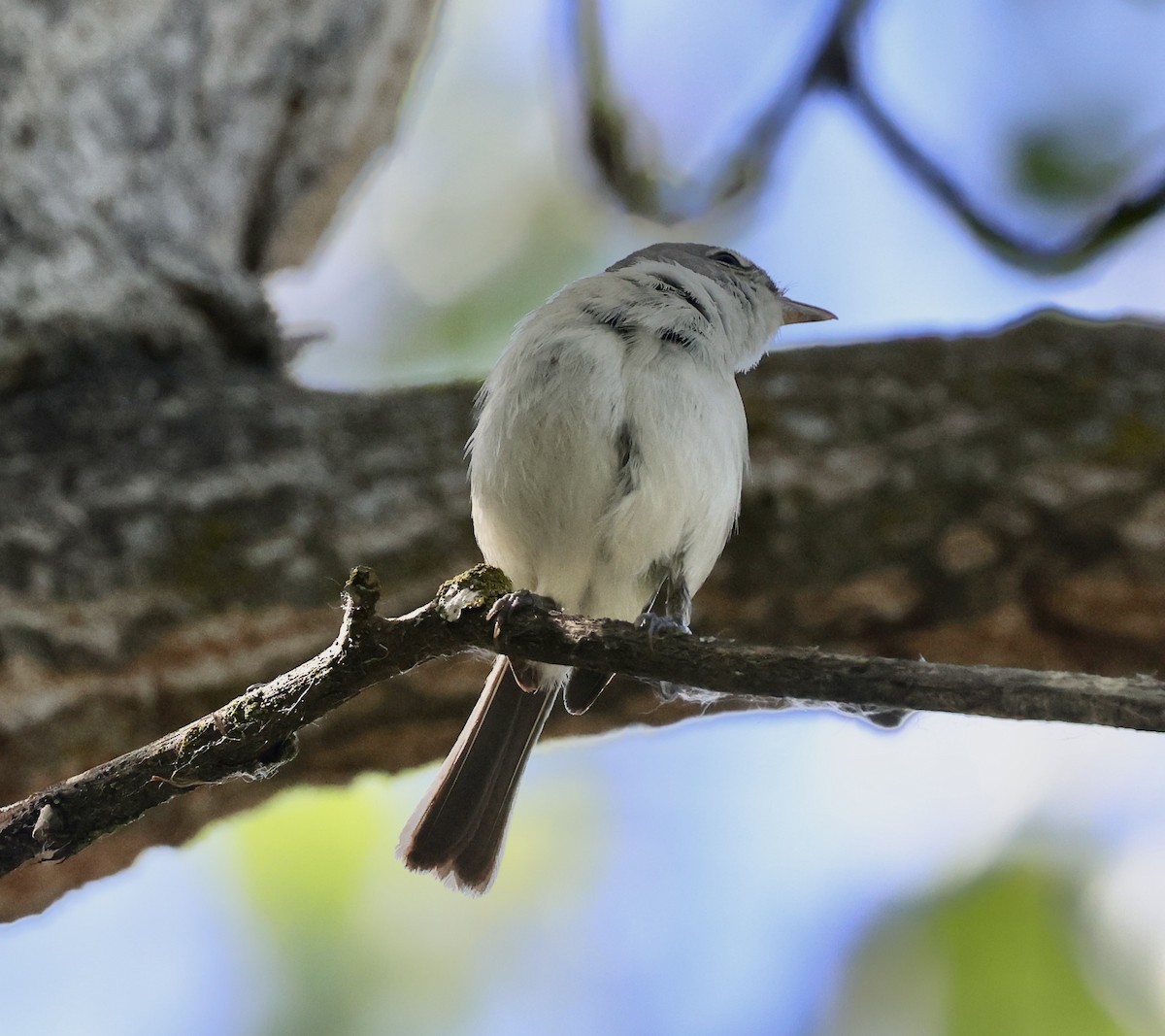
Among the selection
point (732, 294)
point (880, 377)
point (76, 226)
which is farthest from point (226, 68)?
point (880, 377)

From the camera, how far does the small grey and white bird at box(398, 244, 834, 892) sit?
281 centimetres

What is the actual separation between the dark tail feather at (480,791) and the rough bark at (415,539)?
252 millimetres

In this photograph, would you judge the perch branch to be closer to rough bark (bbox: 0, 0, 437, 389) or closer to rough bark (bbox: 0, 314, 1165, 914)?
rough bark (bbox: 0, 314, 1165, 914)

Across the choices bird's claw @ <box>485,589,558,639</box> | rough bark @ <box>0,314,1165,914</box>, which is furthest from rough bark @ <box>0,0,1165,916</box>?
bird's claw @ <box>485,589,558,639</box>

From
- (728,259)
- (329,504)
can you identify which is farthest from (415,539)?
(728,259)

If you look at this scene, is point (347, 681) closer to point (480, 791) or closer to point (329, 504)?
point (480, 791)

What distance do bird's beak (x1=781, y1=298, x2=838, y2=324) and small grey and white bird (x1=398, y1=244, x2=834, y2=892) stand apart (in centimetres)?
67

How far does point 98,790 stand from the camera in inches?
70.2

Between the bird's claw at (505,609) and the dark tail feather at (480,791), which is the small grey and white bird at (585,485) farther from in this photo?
the bird's claw at (505,609)

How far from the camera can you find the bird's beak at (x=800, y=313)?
3.85 meters

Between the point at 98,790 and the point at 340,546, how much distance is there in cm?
150

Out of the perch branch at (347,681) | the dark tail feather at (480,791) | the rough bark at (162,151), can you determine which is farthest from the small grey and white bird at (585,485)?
the rough bark at (162,151)

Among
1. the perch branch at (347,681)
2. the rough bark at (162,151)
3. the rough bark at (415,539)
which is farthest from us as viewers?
the rough bark at (162,151)

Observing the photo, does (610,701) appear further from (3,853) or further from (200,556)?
(3,853)
